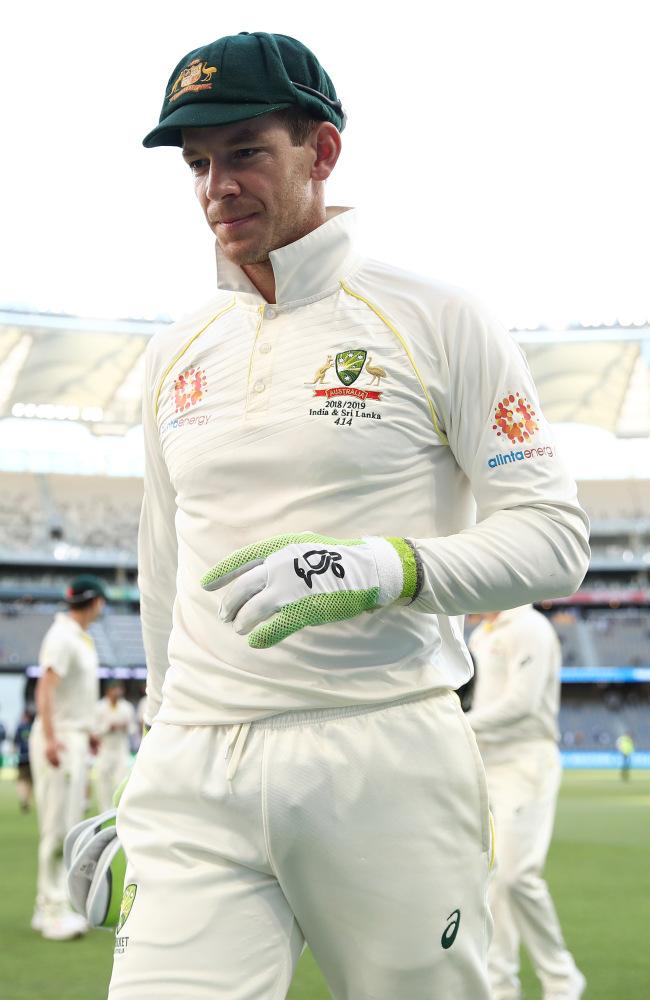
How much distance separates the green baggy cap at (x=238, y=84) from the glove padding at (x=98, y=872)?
1397 millimetres

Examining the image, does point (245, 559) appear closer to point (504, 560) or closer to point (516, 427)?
point (504, 560)

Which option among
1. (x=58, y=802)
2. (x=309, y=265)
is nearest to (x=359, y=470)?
(x=309, y=265)

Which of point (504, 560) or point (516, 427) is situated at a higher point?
point (516, 427)

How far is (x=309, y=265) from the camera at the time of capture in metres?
2.38

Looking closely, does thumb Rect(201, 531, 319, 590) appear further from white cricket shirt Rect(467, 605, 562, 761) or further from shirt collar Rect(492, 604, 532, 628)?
shirt collar Rect(492, 604, 532, 628)

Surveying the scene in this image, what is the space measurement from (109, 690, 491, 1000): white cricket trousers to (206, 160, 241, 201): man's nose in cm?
95

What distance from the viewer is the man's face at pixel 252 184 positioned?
2.28m

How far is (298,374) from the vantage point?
7.55ft

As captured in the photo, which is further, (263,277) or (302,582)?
(263,277)

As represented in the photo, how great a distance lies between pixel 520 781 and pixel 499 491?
434 centimetres

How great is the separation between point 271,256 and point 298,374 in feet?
0.80

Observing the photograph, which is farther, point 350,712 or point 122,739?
point 122,739

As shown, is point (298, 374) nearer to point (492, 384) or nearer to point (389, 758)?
point (492, 384)

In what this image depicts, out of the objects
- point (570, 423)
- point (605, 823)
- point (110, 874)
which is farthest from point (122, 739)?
point (570, 423)
